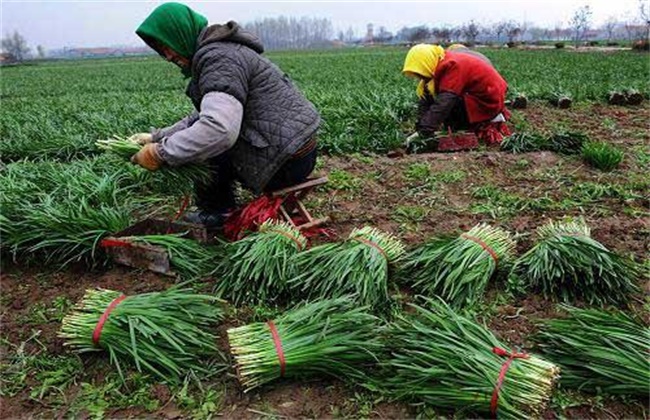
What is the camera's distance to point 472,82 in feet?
15.8

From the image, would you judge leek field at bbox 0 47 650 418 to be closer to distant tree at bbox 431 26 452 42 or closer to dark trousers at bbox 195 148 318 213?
dark trousers at bbox 195 148 318 213

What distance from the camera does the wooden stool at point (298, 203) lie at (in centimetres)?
303

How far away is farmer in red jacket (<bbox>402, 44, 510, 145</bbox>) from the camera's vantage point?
15.8 ft

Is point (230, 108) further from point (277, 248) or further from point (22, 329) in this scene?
point (22, 329)

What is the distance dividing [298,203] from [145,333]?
134 centimetres

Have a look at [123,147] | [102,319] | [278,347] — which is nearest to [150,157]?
[123,147]

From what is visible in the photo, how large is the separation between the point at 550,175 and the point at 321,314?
2708 millimetres

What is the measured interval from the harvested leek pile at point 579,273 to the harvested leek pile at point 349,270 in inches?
24.2

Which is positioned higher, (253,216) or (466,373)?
(253,216)

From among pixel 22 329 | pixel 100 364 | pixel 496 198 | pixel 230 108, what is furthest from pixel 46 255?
pixel 496 198

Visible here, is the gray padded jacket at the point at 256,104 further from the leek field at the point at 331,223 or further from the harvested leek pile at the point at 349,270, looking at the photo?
the harvested leek pile at the point at 349,270

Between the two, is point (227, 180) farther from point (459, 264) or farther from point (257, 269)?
point (459, 264)

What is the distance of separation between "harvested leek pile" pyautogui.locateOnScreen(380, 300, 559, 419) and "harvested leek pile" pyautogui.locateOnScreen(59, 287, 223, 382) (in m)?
0.73

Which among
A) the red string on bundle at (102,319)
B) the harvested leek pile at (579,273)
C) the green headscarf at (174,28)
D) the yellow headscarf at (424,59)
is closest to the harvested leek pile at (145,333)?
the red string on bundle at (102,319)
